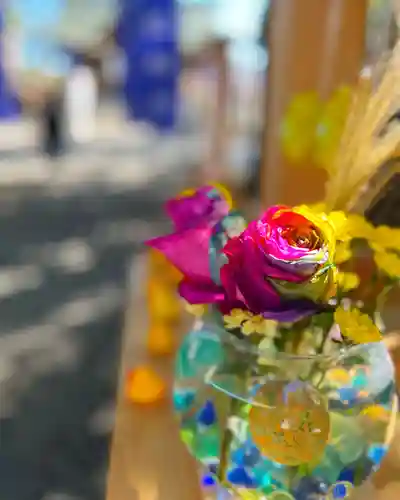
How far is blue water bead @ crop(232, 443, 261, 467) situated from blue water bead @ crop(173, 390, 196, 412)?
0.20 feet

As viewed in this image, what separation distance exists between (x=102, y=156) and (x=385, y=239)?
3.63 m

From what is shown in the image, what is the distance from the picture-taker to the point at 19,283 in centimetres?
222

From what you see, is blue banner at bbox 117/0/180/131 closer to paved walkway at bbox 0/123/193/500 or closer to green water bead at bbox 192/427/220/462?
paved walkway at bbox 0/123/193/500

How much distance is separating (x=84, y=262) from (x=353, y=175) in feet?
6.28

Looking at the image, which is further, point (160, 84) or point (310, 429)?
point (160, 84)

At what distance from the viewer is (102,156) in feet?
13.5

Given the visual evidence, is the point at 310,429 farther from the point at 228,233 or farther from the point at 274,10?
the point at 274,10

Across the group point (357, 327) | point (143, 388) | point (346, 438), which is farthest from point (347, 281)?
point (143, 388)

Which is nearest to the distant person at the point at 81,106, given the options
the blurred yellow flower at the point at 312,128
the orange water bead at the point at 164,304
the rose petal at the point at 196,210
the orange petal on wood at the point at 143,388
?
the orange water bead at the point at 164,304

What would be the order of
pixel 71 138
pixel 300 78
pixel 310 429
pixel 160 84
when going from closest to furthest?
pixel 310 429 < pixel 300 78 < pixel 71 138 < pixel 160 84

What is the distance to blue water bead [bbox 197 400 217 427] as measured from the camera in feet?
2.04

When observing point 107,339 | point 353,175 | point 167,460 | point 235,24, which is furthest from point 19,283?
point 235,24

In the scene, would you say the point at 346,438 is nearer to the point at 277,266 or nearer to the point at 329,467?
the point at 329,467

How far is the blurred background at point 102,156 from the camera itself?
1284 millimetres
